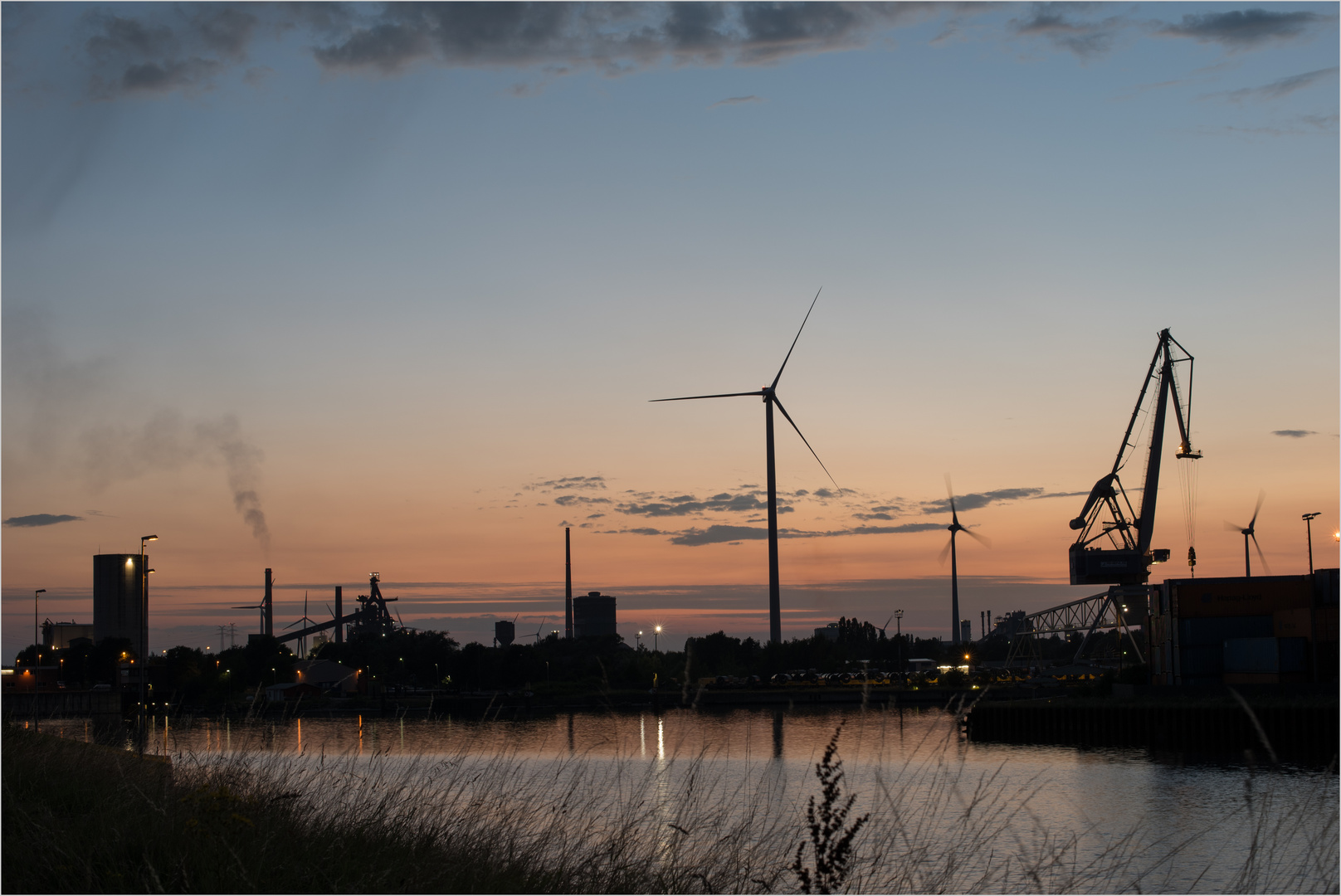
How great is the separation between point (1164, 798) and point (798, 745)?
27714 millimetres

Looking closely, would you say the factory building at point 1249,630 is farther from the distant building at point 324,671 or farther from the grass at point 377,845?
the distant building at point 324,671

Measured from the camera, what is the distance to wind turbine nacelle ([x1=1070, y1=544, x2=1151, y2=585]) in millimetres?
123875

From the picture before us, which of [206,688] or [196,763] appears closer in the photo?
[196,763]

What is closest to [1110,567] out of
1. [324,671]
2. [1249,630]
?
[1249,630]

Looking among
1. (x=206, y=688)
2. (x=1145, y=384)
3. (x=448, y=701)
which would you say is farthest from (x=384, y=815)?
(x=1145, y=384)

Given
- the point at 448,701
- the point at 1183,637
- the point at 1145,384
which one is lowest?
the point at 448,701

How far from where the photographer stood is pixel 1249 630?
258ft

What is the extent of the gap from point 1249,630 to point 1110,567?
46516 mm

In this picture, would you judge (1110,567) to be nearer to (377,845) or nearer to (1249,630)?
(1249,630)

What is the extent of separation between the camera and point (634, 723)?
89.2m

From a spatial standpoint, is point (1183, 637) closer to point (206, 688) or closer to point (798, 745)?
point (798, 745)

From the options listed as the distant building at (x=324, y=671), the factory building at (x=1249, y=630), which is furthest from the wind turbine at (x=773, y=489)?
the distant building at (x=324, y=671)

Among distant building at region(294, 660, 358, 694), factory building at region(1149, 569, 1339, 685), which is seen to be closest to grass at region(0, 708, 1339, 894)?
factory building at region(1149, 569, 1339, 685)

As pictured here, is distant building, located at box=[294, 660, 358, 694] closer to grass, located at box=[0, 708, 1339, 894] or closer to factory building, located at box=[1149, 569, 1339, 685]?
factory building, located at box=[1149, 569, 1339, 685]
